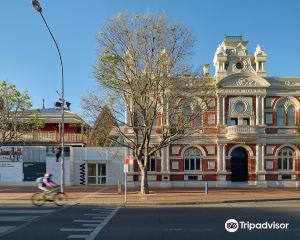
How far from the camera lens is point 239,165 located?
40344 millimetres

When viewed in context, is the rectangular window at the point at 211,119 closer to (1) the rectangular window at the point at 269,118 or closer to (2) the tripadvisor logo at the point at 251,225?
(1) the rectangular window at the point at 269,118

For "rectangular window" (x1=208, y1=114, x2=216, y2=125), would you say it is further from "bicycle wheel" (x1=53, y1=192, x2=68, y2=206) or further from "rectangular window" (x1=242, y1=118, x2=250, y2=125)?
"bicycle wheel" (x1=53, y1=192, x2=68, y2=206)

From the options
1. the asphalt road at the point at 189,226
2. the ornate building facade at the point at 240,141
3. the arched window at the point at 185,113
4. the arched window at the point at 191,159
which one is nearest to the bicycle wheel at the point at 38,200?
the asphalt road at the point at 189,226

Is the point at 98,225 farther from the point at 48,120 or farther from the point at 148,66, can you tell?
the point at 48,120

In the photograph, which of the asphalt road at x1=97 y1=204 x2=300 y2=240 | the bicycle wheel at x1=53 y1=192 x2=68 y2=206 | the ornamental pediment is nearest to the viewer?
the asphalt road at x1=97 y1=204 x2=300 y2=240

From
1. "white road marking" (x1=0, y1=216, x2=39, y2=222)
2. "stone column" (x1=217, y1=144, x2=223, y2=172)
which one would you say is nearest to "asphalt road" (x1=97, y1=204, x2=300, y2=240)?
"white road marking" (x1=0, y1=216, x2=39, y2=222)

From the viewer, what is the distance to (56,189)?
21906 mm

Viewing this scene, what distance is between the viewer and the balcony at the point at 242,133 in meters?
38.4

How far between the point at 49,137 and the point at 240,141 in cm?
2135

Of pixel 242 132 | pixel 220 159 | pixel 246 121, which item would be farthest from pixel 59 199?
pixel 246 121

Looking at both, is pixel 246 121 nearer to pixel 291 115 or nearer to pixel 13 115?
pixel 291 115

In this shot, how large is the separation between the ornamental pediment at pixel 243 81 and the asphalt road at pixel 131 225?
21240 millimetres

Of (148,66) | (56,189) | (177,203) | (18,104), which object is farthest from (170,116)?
(18,104)

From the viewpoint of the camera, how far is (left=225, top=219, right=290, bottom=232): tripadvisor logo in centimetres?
1388
